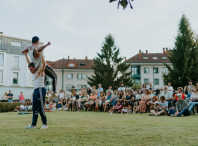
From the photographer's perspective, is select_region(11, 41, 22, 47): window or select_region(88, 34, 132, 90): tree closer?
select_region(88, 34, 132, 90): tree

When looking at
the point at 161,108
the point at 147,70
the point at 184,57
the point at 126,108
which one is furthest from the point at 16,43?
the point at 161,108

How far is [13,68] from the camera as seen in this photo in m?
50.1

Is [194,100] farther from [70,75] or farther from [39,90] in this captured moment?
[70,75]

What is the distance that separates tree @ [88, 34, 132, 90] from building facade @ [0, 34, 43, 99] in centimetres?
1849

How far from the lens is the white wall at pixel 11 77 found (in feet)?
159

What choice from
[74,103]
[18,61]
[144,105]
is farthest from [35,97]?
[18,61]

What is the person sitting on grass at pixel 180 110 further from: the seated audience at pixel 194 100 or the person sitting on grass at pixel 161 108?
the seated audience at pixel 194 100

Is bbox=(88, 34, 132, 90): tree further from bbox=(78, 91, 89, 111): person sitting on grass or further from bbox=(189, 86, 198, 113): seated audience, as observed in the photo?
bbox=(189, 86, 198, 113): seated audience

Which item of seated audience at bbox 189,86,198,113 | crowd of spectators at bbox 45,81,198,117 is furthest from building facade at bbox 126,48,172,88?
seated audience at bbox 189,86,198,113

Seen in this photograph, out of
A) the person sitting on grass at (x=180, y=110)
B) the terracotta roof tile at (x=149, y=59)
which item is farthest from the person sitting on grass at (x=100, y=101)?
the terracotta roof tile at (x=149, y=59)

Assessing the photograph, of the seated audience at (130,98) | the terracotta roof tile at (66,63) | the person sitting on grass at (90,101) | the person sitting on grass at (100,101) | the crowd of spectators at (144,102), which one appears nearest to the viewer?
the crowd of spectators at (144,102)

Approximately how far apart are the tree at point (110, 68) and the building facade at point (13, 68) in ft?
60.6

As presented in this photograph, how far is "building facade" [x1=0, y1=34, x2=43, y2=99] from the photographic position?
48463 mm

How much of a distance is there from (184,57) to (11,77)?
37585 millimetres
